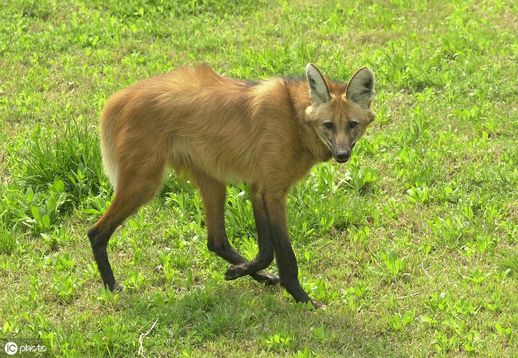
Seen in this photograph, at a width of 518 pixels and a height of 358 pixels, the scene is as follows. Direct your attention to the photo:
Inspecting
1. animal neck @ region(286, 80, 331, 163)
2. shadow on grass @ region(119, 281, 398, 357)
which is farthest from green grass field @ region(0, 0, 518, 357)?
animal neck @ region(286, 80, 331, 163)

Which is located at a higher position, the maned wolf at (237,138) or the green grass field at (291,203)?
the maned wolf at (237,138)

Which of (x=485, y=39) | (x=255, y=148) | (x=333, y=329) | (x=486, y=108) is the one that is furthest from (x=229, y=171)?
(x=485, y=39)

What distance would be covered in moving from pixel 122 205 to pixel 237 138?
769 millimetres

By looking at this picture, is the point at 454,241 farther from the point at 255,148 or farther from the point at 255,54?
the point at 255,54

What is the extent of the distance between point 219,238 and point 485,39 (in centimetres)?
400

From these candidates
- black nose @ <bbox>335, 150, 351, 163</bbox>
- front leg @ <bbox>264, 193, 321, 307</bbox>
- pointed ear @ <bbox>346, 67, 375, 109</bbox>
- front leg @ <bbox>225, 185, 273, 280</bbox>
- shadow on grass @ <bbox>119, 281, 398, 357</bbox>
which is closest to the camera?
shadow on grass @ <bbox>119, 281, 398, 357</bbox>

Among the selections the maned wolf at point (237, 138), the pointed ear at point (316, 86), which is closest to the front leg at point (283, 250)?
the maned wolf at point (237, 138)

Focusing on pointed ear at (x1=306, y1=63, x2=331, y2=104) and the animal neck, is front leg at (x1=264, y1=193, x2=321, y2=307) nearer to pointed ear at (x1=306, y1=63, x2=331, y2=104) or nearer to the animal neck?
the animal neck

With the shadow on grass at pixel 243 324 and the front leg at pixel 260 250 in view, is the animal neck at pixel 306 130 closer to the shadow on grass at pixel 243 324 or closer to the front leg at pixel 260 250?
the front leg at pixel 260 250

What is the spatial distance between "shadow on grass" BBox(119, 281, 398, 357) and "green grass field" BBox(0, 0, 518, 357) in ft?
0.04

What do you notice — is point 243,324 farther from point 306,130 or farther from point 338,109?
point 338,109

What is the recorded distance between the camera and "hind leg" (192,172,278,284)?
206 inches

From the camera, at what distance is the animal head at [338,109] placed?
472 centimetres

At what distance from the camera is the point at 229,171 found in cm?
509
